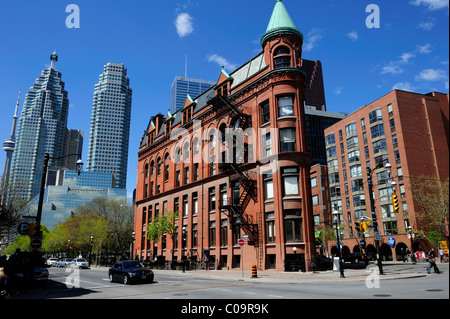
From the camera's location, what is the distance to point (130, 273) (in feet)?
71.1

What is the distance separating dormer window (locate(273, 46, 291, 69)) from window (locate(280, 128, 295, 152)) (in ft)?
23.9

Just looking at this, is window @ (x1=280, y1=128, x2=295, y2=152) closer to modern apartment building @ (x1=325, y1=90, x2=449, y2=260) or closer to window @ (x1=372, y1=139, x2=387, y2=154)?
modern apartment building @ (x1=325, y1=90, x2=449, y2=260)

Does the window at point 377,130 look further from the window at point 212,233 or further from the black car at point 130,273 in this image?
the black car at point 130,273

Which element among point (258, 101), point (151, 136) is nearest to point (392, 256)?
point (258, 101)

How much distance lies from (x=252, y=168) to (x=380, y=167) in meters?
34.7

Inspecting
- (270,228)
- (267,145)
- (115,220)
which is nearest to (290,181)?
(267,145)

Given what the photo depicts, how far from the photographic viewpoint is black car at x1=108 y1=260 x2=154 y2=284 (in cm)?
2166

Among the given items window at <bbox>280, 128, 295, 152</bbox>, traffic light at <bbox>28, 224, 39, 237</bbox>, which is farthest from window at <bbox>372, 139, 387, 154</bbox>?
traffic light at <bbox>28, 224, 39, 237</bbox>

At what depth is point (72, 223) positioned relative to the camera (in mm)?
90750

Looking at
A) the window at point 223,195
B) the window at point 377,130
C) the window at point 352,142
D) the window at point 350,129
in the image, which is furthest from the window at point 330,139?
the window at point 223,195

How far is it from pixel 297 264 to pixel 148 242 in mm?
34009

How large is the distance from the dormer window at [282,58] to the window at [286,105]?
3.62 metres

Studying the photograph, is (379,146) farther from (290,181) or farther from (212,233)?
(212,233)

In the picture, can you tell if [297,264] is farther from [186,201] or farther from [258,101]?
[186,201]
